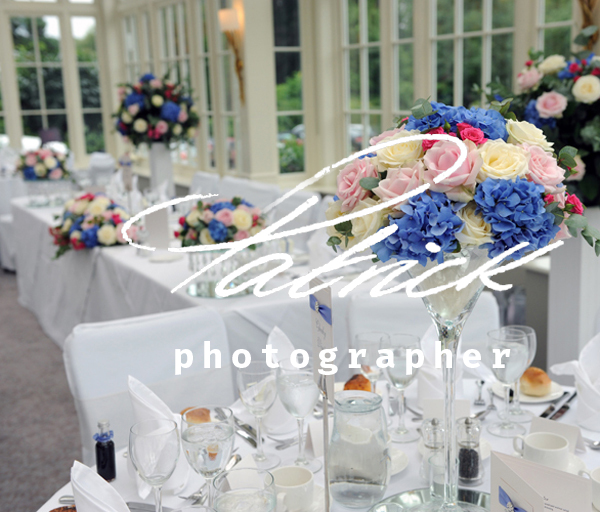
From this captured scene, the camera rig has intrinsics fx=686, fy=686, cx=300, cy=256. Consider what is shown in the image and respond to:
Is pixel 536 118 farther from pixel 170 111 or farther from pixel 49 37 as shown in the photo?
pixel 49 37

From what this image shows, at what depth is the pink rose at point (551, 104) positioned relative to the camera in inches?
88.4

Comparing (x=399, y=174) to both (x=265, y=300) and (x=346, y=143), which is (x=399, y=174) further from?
(x=346, y=143)

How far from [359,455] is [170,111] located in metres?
4.10

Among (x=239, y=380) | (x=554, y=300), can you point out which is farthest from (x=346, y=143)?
(x=239, y=380)

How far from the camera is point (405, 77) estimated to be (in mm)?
4469

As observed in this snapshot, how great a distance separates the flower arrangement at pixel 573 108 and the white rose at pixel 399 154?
1373 mm

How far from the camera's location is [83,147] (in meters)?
8.77

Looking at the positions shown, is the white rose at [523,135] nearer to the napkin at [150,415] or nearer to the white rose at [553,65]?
the napkin at [150,415]

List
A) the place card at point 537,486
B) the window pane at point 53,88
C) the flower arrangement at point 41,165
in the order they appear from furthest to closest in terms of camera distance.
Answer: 1. the window pane at point 53,88
2. the flower arrangement at point 41,165
3. the place card at point 537,486

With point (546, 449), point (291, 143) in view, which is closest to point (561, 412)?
point (546, 449)

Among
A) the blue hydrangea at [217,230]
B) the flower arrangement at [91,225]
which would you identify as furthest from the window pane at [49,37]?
the blue hydrangea at [217,230]

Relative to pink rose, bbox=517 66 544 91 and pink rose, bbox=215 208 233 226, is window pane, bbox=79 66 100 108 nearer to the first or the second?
pink rose, bbox=215 208 233 226

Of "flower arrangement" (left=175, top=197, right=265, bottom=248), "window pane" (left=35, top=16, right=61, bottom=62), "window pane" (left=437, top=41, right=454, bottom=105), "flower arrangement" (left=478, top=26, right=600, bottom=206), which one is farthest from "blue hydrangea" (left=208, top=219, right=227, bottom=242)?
"window pane" (left=35, top=16, right=61, bottom=62)

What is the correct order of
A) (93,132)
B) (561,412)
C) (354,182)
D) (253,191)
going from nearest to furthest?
(354,182), (561,412), (253,191), (93,132)
